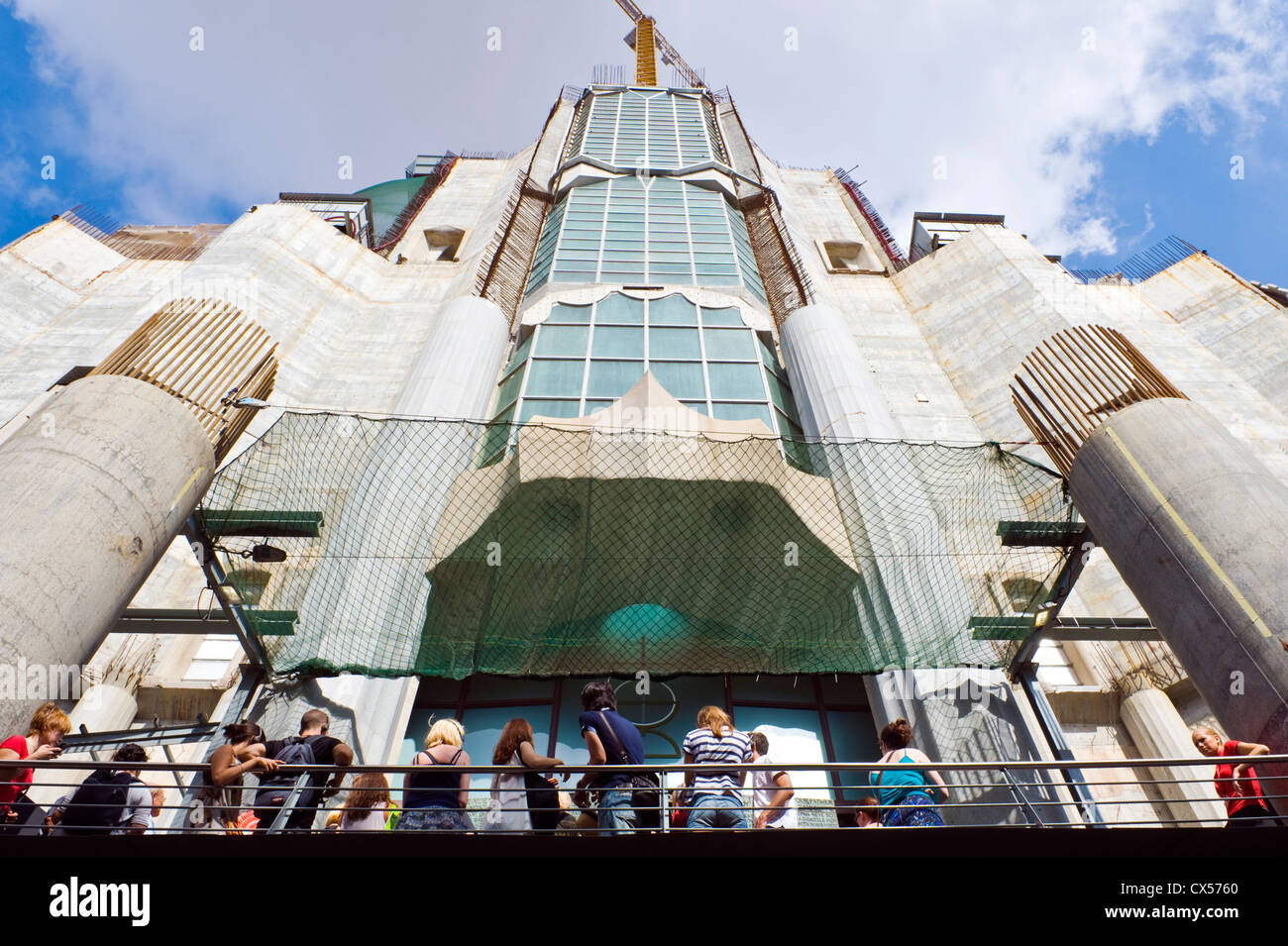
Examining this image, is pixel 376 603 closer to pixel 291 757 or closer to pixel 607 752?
pixel 291 757

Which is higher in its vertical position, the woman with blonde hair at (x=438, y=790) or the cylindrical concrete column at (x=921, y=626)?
the woman with blonde hair at (x=438, y=790)

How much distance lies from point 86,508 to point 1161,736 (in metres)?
12.0

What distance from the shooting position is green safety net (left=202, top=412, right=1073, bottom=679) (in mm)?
8391

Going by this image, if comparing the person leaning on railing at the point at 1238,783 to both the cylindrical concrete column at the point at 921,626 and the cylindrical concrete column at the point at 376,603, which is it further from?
the cylindrical concrete column at the point at 376,603

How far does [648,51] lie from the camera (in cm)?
5316

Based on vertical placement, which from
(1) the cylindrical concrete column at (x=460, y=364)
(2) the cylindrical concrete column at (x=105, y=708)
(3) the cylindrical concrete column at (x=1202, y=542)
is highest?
(3) the cylindrical concrete column at (x=1202, y=542)

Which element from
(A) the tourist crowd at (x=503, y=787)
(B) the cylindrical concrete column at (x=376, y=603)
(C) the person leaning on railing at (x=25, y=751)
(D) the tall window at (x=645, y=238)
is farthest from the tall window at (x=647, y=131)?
(C) the person leaning on railing at (x=25, y=751)

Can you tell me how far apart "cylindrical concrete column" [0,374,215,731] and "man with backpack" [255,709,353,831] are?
1.63 m

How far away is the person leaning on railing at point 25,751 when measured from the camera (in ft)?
15.8

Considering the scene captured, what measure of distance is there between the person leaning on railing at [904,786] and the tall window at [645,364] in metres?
8.01

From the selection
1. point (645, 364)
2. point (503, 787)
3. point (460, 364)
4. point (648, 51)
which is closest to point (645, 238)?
point (645, 364)

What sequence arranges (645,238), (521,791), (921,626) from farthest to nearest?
(645,238)
(921,626)
(521,791)

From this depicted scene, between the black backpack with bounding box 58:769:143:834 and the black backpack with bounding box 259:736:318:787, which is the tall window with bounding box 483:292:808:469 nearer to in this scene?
the black backpack with bounding box 259:736:318:787
